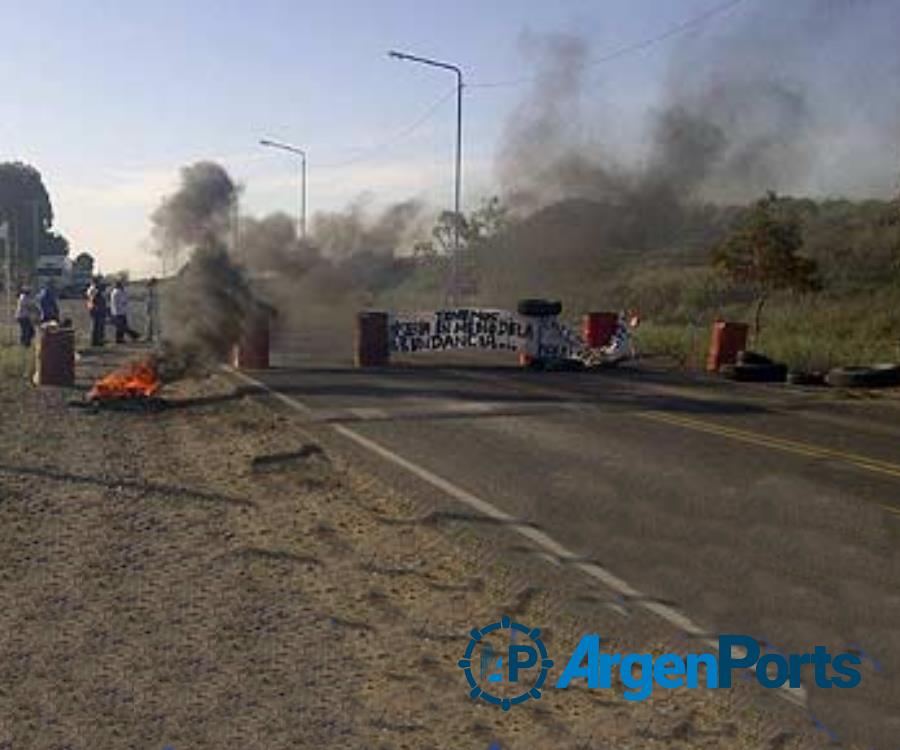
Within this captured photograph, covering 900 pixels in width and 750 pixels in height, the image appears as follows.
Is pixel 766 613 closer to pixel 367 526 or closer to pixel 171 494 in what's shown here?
pixel 367 526

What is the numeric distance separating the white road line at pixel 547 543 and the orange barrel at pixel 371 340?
9741 millimetres

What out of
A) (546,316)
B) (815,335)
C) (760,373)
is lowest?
(760,373)

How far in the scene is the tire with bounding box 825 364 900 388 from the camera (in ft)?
72.7

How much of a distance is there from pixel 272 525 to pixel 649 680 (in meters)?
4.14

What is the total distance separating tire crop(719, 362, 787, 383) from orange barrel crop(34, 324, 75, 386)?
39.9 feet

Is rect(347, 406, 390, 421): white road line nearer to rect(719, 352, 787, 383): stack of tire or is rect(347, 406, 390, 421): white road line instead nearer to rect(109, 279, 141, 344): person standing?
rect(719, 352, 787, 383): stack of tire

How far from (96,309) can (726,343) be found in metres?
15.1

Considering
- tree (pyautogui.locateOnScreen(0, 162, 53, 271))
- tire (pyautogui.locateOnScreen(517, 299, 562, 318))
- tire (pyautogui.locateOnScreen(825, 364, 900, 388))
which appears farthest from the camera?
tree (pyautogui.locateOnScreen(0, 162, 53, 271))

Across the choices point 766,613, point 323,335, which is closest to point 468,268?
point 323,335

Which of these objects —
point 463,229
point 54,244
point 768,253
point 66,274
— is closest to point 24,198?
point 54,244

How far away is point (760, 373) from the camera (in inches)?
921

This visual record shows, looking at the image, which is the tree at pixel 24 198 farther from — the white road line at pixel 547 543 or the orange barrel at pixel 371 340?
the white road line at pixel 547 543

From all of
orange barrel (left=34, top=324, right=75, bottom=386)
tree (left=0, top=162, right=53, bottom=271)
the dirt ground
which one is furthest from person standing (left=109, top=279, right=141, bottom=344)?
tree (left=0, top=162, right=53, bottom=271)
